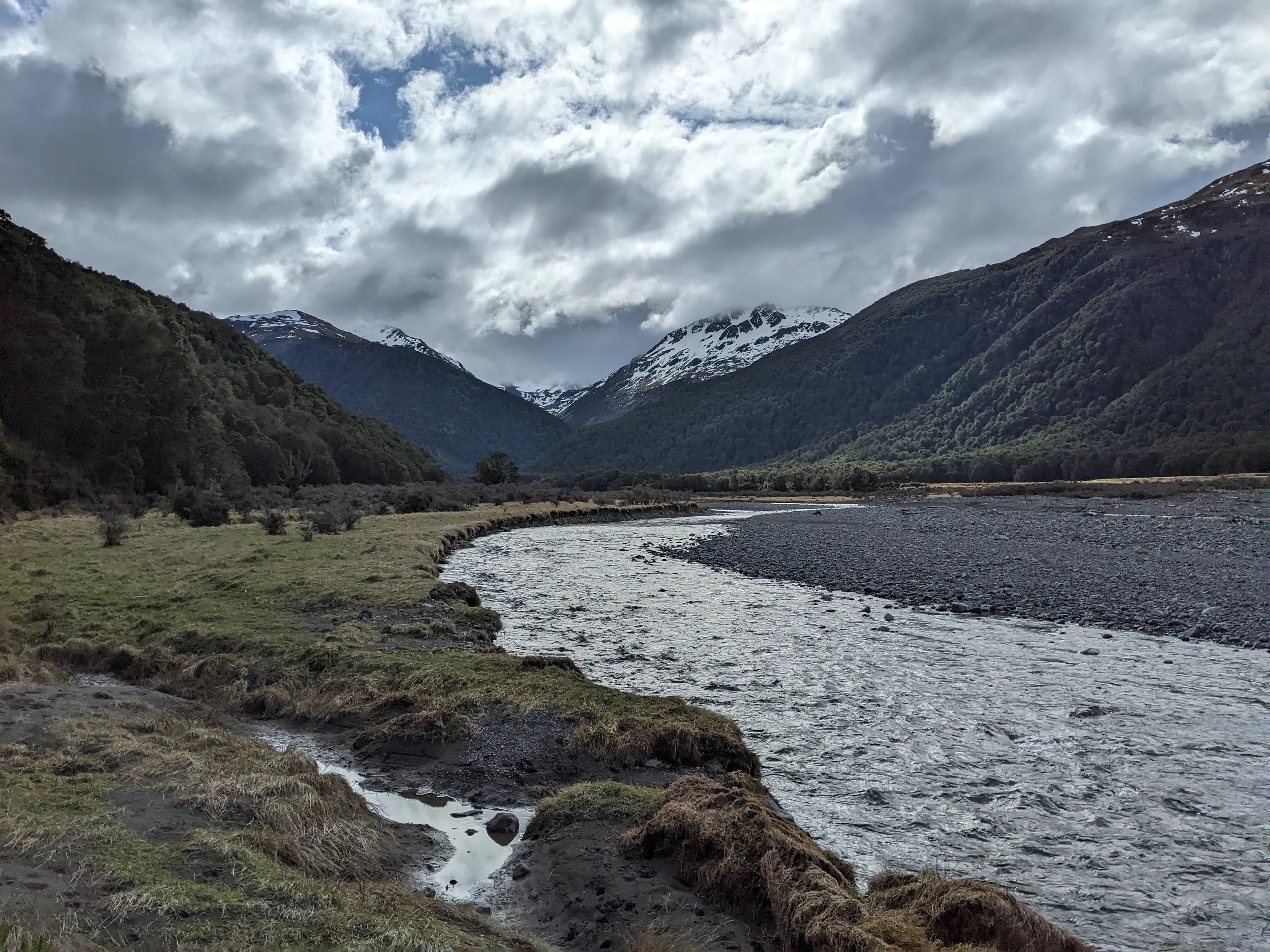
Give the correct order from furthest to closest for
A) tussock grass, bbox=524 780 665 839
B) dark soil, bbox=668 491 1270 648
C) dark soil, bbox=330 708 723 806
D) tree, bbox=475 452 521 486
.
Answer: tree, bbox=475 452 521 486 < dark soil, bbox=668 491 1270 648 < dark soil, bbox=330 708 723 806 < tussock grass, bbox=524 780 665 839

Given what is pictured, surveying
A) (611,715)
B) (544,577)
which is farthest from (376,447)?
(611,715)

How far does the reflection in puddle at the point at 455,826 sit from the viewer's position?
6469 millimetres

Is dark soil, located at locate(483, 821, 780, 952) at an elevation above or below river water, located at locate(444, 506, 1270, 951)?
above

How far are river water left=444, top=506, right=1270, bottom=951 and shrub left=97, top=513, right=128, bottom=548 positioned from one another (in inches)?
632

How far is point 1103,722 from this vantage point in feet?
35.3

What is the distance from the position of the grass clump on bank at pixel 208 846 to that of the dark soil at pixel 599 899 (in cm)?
67

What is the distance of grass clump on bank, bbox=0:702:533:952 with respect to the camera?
14.6ft

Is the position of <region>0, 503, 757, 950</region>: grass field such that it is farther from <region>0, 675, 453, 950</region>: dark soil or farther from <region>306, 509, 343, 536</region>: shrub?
<region>306, 509, 343, 536</region>: shrub

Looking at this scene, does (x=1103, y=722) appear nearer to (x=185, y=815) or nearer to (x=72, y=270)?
(x=185, y=815)

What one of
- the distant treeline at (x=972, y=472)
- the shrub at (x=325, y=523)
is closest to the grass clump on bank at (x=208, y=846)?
the shrub at (x=325, y=523)

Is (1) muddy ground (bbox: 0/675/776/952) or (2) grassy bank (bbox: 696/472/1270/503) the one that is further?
(2) grassy bank (bbox: 696/472/1270/503)

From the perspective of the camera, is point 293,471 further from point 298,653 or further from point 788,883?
point 788,883

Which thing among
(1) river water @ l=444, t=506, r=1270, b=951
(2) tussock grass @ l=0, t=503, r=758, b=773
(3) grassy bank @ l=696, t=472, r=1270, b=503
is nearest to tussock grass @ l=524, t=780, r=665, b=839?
(2) tussock grass @ l=0, t=503, r=758, b=773

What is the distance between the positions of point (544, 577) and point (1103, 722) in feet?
66.8
